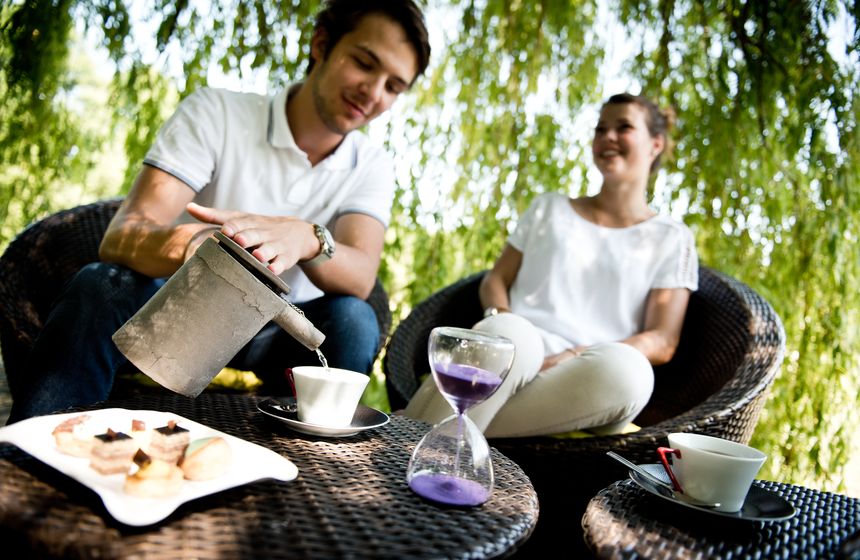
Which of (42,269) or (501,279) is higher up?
(501,279)

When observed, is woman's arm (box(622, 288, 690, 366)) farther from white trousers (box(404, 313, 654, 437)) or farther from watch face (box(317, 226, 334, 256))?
watch face (box(317, 226, 334, 256))

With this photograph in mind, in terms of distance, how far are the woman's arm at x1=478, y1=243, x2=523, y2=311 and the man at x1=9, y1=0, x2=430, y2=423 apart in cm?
41

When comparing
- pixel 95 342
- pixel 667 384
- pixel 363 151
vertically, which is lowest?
pixel 95 342

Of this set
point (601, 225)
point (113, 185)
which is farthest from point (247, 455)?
point (113, 185)

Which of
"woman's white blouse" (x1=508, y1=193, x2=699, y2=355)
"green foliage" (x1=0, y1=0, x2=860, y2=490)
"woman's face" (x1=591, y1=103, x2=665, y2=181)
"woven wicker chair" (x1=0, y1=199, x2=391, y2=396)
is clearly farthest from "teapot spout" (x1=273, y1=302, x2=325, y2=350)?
"green foliage" (x1=0, y1=0, x2=860, y2=490)

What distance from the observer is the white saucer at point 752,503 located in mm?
815

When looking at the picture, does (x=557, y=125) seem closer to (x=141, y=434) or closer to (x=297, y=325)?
(x=297, y=325)

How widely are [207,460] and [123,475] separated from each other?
3.3 inches

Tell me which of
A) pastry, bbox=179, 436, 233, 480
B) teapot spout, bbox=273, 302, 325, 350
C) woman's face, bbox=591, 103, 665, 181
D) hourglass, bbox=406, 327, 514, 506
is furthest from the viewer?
woman's face, bbox=591, 103, 665, 181

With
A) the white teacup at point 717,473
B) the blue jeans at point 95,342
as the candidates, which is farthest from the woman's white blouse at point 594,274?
the white teacup at point 717,473

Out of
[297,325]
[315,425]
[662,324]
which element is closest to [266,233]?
[297,325]

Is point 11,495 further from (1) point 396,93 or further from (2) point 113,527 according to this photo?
(1) point 396,93

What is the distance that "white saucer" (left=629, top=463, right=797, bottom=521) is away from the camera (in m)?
0.82

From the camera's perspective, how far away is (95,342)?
1262mm
